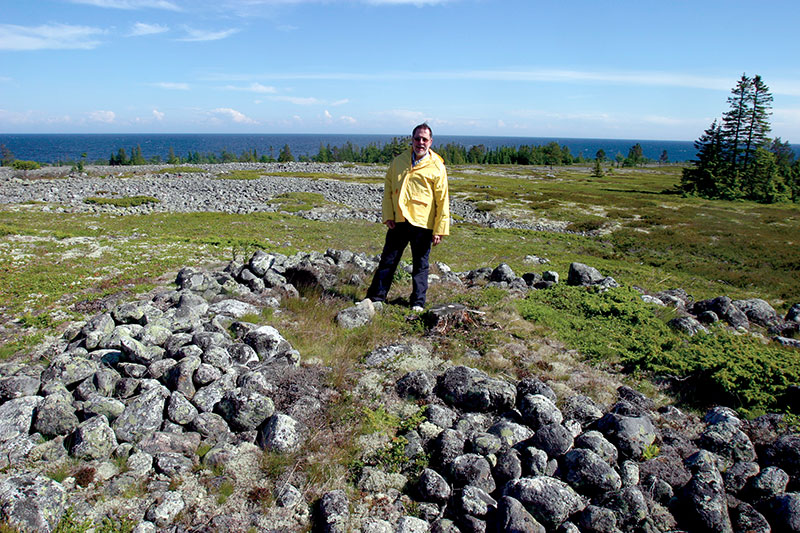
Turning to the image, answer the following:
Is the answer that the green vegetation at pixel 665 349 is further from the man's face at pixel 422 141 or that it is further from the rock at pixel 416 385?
the man's face at pixel 422 141

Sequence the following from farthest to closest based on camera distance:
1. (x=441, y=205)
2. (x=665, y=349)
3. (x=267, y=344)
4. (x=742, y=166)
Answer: (x=742, y=166)
(x=441, y=205)
(x=665, y=349)
(x=267, y=344)

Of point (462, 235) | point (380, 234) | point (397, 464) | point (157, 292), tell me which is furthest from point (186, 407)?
point (462, 235)

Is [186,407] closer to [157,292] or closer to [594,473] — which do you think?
[594,473]

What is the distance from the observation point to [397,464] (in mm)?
4574

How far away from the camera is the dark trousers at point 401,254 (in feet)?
26.8

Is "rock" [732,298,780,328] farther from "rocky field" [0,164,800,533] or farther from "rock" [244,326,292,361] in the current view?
"rock" [244,326,292,361]

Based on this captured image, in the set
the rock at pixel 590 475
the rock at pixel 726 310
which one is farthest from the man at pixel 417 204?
the rock at pixel 726 310

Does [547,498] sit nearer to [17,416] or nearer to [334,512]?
[334,512]

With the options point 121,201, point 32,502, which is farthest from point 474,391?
point 121,201

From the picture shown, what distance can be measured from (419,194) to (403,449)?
4404mm

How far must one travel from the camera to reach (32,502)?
358cm

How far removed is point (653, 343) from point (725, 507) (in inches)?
142

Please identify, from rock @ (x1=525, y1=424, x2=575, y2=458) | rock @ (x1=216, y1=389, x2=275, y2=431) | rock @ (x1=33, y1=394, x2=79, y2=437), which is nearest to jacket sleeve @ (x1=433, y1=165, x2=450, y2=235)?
rock @ (x1=525, y1=424, x2=575, y2=458)

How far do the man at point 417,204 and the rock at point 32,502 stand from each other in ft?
17.6
